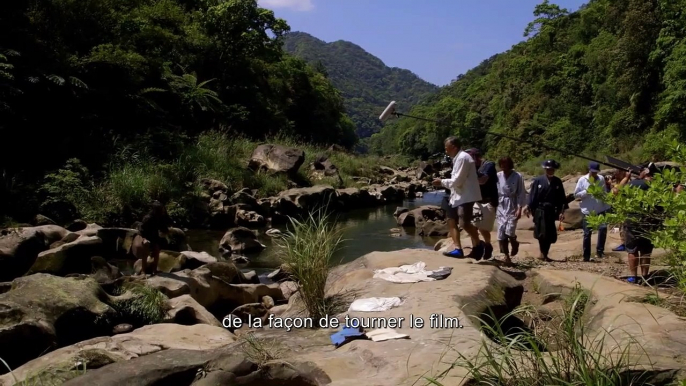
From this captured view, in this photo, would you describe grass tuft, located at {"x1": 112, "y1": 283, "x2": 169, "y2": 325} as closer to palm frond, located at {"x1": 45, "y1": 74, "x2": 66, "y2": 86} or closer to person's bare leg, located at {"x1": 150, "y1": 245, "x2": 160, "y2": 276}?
person's bare leg, located at {"x1": 150, "y1": 245, "x2": 160, "y2": 276}

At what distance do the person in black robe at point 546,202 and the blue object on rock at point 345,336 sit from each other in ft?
14.0

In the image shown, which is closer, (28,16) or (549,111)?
(28,16)

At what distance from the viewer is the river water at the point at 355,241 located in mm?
11992

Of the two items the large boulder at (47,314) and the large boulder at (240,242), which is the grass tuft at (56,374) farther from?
the large boulder at (240,242)

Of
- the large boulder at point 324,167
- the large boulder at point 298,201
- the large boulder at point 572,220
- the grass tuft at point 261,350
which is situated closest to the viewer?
the grass tuft at point 261,350

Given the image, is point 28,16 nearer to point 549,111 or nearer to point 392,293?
point 392,293

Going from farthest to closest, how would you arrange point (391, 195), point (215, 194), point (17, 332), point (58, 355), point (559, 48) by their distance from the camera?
point (559, 48), point (391, 195), point (215, 194), point (17, 332), point (58, 355)

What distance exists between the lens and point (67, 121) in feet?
54.0

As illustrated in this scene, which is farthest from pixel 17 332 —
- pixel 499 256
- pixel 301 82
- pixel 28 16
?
pixel 301 82

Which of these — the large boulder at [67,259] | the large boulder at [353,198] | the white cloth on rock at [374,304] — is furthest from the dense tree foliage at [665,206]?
the large boulder at [353,198]

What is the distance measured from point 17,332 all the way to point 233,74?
25.5m

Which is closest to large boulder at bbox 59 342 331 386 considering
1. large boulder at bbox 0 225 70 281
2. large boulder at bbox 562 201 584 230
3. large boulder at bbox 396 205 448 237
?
large boulder at bbox 0 225 70 281

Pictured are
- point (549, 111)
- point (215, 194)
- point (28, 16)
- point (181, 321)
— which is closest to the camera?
point (181, 321)
